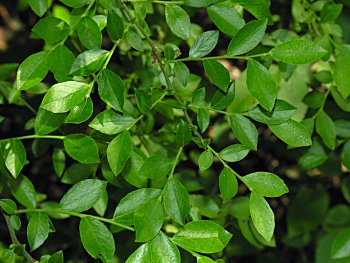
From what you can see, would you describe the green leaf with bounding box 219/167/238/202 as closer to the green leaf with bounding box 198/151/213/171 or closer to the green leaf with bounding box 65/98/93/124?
the green leaf with bounding box 198/151/213/171

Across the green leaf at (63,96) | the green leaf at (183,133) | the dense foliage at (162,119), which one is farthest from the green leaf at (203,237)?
the green leaf at (63,96)

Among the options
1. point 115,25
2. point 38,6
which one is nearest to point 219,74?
point 115,25

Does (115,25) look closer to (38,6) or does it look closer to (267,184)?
(38,6)

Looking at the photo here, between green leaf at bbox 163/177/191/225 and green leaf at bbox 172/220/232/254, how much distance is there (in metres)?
0.02

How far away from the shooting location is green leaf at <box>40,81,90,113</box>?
2.58 ft

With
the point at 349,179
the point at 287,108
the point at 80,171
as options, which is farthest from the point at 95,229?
the point at 349,179

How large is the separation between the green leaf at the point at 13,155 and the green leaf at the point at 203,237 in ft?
0.85

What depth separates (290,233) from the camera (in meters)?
1.54

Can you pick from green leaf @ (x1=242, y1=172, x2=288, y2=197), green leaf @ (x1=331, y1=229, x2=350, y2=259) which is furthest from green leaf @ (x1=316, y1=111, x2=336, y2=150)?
green leaf @ (x1=242, y1=172, x2=288, y2=197)

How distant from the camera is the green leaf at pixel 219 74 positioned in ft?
2.77

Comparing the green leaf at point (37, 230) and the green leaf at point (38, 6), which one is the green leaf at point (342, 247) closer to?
the green leaf at point (37, 230)

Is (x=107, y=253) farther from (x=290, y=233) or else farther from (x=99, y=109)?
(x=290, y=233)

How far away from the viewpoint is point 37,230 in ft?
2.89

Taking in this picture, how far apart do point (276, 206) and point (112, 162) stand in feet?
3.37
